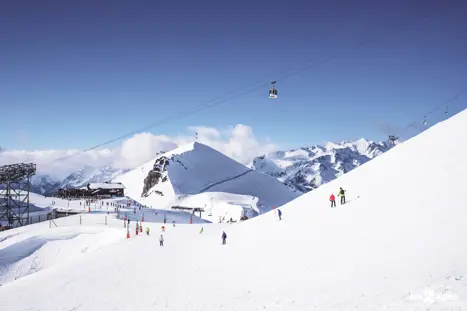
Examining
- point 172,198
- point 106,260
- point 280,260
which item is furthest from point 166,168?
point 280,260

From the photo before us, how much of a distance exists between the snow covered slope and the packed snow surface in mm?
80766

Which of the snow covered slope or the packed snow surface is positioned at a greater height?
the snow covered slope

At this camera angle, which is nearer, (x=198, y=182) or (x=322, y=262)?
(x=322, y=262)

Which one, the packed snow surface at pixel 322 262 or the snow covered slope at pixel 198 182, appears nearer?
the packed snow surface at pixel 322 262

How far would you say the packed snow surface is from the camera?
9.88 metres

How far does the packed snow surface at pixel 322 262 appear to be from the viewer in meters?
9.88

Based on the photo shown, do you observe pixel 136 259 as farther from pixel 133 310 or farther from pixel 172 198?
pixel 172 198

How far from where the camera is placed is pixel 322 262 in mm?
14195

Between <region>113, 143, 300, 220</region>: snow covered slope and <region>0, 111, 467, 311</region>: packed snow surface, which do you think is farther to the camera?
<region>113, 143, 300, 220</region>: snow covered slope

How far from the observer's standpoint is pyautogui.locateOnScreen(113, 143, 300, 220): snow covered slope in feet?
388

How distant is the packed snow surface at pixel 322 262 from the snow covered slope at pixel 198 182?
80.8m

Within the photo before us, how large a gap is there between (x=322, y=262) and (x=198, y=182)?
12171 cm

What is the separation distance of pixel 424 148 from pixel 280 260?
65.1ft

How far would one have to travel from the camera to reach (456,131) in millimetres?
27500
